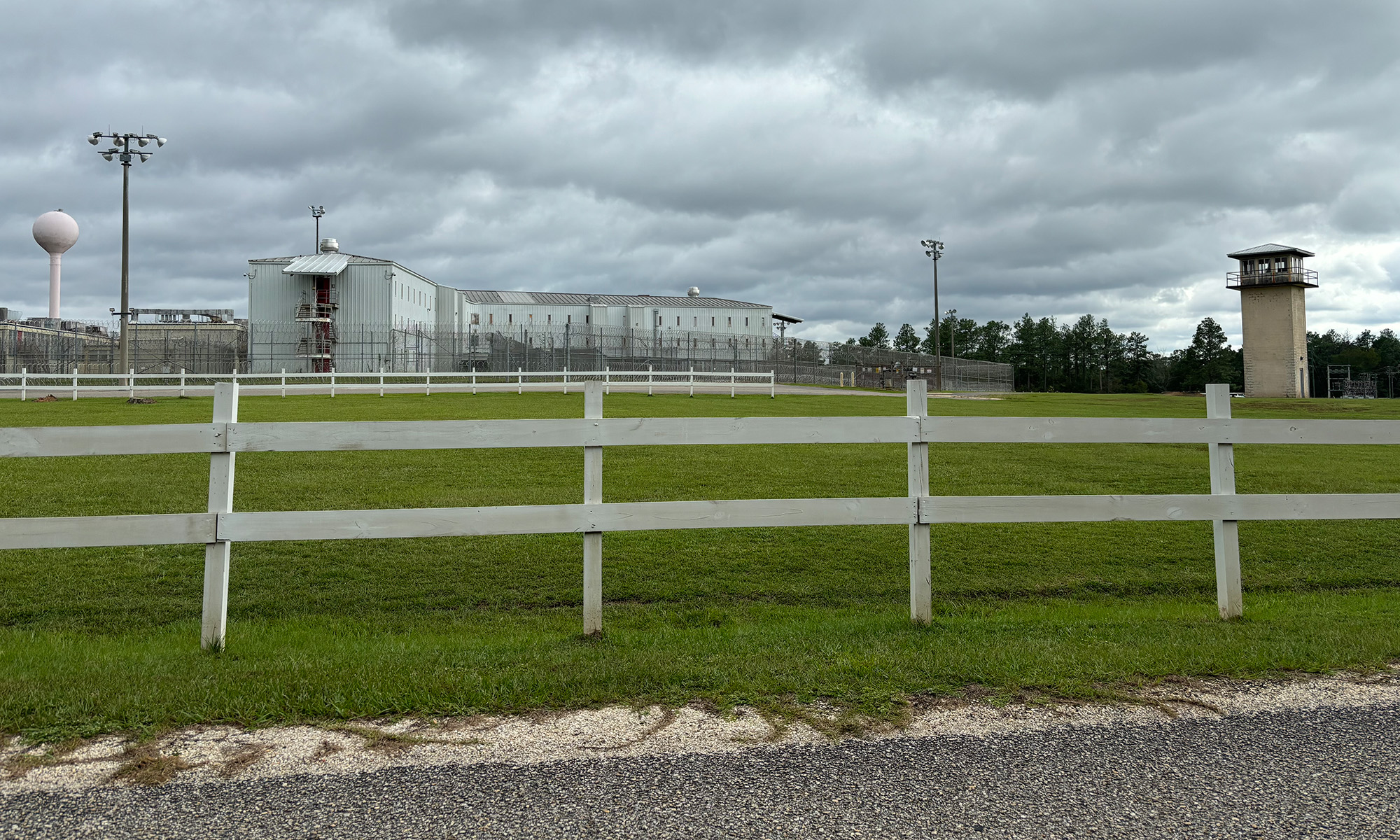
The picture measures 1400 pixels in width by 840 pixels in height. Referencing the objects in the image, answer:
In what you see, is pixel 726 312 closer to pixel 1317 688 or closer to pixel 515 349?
pixel 515 349

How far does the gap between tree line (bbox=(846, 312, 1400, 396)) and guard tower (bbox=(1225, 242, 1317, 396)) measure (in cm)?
4291

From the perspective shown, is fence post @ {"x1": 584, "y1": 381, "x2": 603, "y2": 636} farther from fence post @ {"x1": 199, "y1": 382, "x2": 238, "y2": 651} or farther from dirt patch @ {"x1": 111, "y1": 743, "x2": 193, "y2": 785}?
dirt patch @ {"x1": 111, "y1": 743, "x2": 193, "y2": 785}

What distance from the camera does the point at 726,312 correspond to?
79312 mm

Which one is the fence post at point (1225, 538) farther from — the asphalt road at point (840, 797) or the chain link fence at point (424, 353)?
the chain link fence at point (424, 353)

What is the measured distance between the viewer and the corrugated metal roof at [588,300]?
2918 inches

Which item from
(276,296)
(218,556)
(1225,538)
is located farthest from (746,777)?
(276,296)

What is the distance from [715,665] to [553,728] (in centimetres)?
98

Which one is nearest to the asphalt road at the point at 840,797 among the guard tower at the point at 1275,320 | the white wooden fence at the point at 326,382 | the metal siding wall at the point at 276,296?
the white wooden fence at the point at 326,382

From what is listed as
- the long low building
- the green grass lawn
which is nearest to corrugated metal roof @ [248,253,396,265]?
the long low building

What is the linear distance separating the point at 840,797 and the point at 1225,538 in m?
Result: 3.85

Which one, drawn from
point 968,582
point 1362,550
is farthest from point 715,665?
point 1362,550

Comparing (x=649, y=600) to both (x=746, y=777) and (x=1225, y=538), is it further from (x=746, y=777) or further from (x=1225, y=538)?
(x=1225, y=538)

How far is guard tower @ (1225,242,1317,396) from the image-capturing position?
56562mm

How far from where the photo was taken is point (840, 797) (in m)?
2.84
